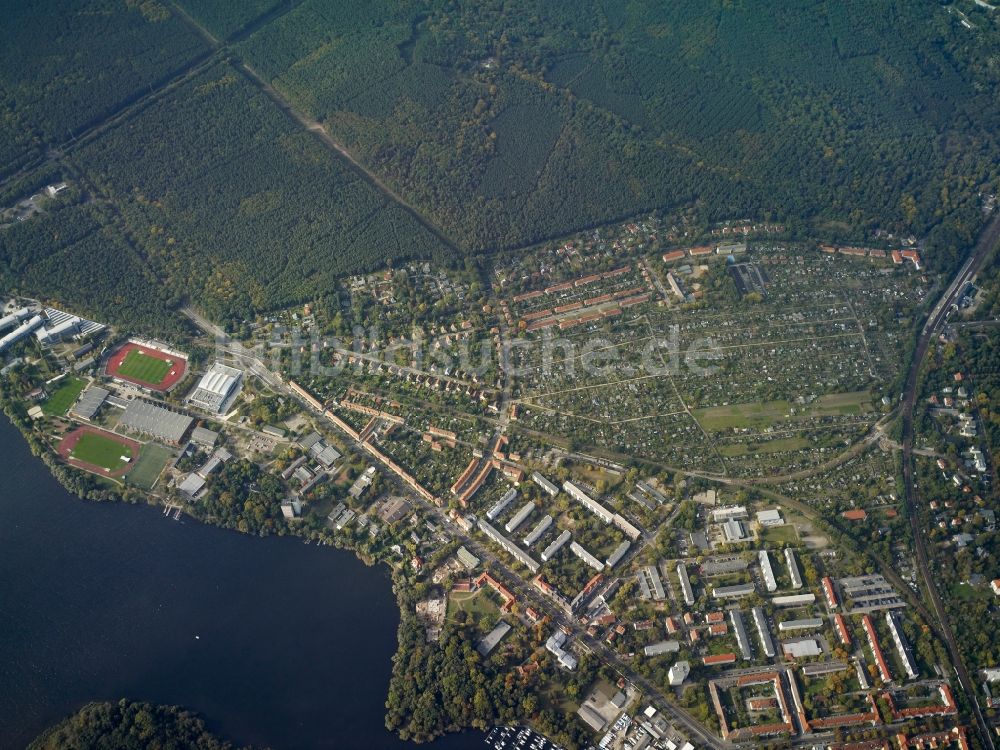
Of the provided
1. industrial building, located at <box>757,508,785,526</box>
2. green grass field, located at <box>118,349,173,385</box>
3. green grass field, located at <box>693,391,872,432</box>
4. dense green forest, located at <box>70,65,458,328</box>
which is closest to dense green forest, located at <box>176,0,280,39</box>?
dense green forest, located at <box>70,65,458,328</box>

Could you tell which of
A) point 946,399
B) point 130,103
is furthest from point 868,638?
point 130,103

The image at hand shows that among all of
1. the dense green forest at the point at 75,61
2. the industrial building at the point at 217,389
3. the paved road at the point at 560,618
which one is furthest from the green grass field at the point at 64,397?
the dense green forest at the point at 75,61

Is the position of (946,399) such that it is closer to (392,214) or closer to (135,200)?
(392,214)

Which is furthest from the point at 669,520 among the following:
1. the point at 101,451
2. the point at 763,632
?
the point at 101,451

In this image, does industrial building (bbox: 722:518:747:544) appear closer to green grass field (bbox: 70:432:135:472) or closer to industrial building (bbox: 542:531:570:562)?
industrial building (bbox: 542:531:570:562)

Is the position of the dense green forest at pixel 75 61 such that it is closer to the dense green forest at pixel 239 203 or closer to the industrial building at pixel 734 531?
the dense green forest at pixel 239 203

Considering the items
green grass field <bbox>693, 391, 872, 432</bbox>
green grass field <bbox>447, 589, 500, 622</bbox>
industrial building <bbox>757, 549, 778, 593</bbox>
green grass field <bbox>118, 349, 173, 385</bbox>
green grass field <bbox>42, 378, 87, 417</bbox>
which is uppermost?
green grass field <bbox>693, 391, 872, 432</bbox>
